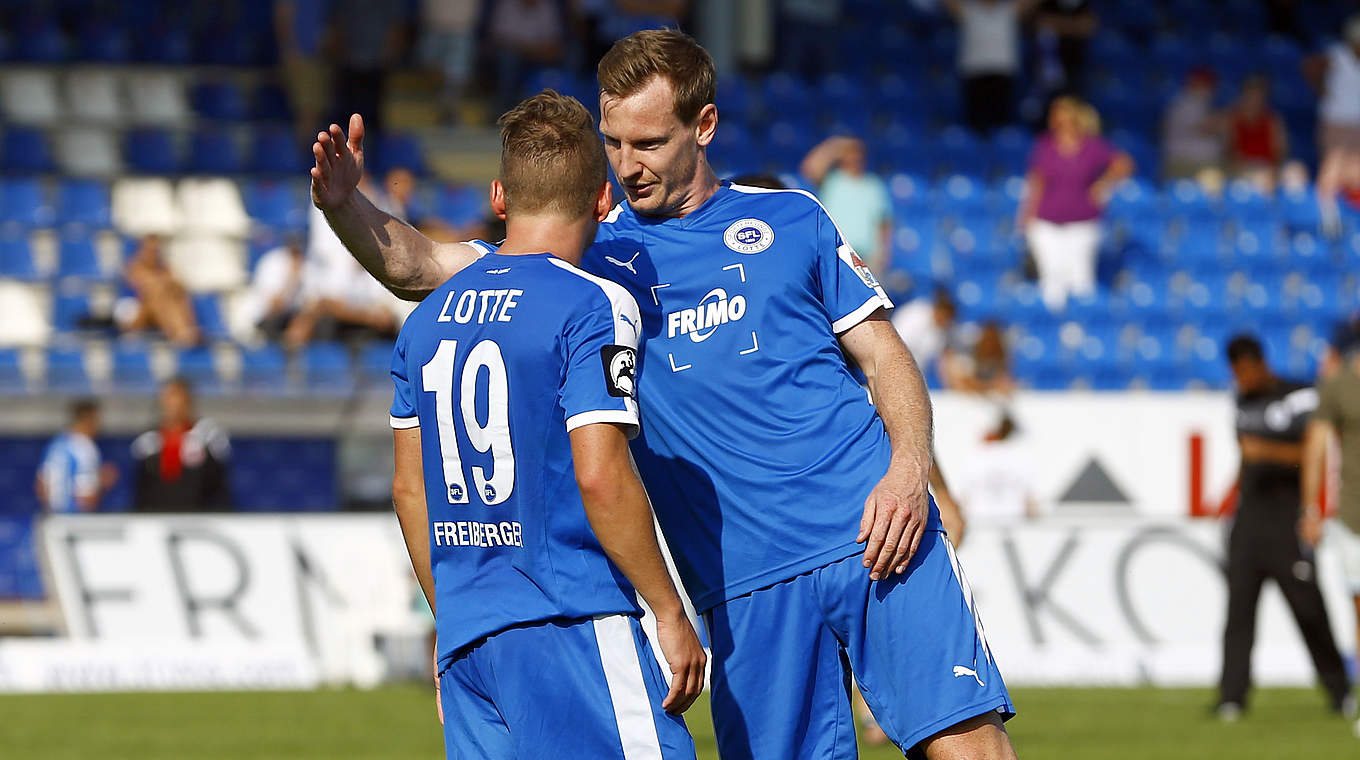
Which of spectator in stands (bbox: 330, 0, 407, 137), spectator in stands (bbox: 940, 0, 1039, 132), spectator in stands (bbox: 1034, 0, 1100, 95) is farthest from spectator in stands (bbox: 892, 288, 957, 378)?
spectator in stands (bbox: 330, 0, 407, 137)

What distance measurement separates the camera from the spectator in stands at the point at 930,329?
53.7 feet

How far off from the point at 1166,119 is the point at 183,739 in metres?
14.3

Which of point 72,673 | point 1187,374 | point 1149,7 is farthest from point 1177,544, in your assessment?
point 1149,7

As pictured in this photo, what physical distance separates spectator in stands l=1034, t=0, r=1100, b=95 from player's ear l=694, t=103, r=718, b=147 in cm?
1697

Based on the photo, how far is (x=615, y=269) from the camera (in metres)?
4.70

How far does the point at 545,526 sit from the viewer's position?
13.3ft

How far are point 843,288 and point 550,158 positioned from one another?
827 millimetres

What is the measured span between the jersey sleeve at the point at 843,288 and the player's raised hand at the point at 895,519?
419 millimetres

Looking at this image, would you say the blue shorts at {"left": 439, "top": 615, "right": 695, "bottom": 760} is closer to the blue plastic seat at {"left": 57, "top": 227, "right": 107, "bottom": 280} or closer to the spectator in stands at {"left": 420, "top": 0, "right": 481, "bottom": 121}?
the blue plastic seat at {"left": 57, "top": 227, "right": 107, "bottom": 280}

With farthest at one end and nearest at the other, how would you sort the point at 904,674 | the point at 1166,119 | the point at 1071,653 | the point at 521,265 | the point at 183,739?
the point at 1166,119
the point at 1071,653
the point at 183,739
the point at 904,674
the point at 521,265

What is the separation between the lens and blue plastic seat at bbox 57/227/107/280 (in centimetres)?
1745

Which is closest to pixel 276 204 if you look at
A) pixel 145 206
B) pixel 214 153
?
pixel 214 153

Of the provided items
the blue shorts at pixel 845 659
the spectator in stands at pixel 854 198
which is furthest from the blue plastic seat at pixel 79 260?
the blue shorts at pixel 845 659

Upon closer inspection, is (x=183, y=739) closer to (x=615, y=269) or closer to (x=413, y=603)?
(x=413, y=603)
